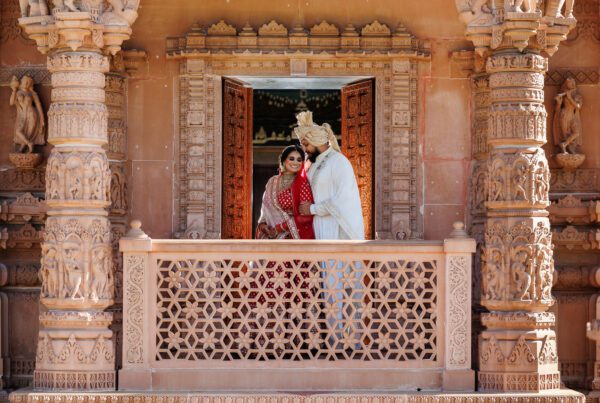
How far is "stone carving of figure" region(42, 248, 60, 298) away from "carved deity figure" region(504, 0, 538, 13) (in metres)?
3.98

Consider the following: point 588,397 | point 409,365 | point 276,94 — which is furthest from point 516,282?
→ point 276,94

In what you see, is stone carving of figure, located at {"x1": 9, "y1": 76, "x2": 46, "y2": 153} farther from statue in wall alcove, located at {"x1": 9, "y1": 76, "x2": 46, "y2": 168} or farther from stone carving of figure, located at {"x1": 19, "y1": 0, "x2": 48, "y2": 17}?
stone carving of figure, located at {"x1": 19, "y1": 0, "x2": 48, "y2": 17}

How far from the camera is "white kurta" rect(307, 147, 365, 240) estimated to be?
12820 millimetres

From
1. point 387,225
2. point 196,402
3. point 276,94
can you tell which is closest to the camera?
point 196,402

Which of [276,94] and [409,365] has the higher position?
[276,94]

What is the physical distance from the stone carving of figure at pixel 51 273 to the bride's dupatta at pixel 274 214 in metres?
2.20

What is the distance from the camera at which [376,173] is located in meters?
13.7

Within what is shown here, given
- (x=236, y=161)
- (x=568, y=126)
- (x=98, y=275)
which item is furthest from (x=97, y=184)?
(x=568, y=126)

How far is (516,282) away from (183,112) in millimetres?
3640

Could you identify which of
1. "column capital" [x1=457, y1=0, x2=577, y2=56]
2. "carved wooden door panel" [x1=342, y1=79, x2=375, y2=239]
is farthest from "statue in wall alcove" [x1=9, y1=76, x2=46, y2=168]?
"column capital" [x1=457, y1=0, x2=577, y2=56]

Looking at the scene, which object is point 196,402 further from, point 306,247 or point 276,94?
point 276,94

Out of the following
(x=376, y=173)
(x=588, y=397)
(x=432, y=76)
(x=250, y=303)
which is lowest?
(x=588, y=397)

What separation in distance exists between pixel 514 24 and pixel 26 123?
451 cm

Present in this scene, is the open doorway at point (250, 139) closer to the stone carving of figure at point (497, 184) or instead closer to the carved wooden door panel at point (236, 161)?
Answer: the carved wooden door panel at point (236, 161)
